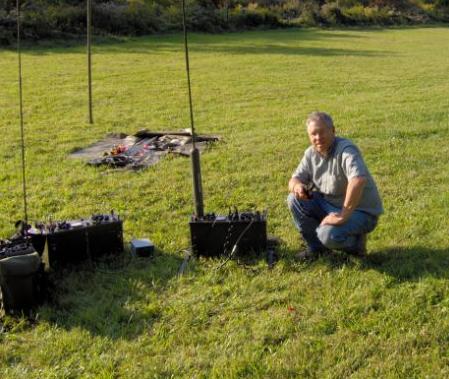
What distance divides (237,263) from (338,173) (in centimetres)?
112

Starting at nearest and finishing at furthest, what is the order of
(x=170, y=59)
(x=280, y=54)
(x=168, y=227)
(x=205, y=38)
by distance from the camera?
(x=168, y=227) → (x=170, y=59) → (x=280, y=54) → (x=205, y=38)

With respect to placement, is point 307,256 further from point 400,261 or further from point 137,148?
point 137,148

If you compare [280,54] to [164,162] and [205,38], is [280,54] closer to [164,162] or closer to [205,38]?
[205,38]

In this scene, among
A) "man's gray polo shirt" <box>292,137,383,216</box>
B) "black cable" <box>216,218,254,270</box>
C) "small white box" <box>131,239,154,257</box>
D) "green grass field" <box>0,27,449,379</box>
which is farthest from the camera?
"small white box" <box>131,239,154,257</box>

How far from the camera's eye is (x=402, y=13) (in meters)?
52.7

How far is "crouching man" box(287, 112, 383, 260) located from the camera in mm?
4535

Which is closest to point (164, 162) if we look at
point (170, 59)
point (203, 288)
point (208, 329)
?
point (203, 288)

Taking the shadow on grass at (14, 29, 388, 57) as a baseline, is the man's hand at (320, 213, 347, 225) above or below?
below

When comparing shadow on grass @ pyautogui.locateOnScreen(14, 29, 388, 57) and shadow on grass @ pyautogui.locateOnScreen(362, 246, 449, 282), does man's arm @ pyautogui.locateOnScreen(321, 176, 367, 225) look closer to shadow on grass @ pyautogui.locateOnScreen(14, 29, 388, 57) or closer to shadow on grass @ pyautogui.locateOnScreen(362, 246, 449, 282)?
shadow on grass @ pyautogui.locateOnScreen(362, 246, 449, 282)

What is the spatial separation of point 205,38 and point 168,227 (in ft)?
93.6

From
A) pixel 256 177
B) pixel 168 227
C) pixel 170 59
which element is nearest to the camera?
pixel 168 227

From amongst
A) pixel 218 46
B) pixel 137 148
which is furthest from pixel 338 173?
pixel 218 46

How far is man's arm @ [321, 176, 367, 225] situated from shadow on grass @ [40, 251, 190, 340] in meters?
1.27

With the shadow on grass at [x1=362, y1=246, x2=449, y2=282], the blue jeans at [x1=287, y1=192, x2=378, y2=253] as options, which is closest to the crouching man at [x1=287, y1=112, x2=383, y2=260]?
the blue jeans at [x1=287, y1=192, x2=378, y2=253]
